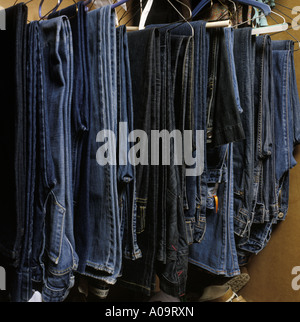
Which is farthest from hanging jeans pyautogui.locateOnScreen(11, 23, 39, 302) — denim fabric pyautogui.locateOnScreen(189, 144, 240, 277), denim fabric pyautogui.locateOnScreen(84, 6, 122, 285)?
denim fabric pyautogui.locateOnScreen(189, 144, 240, 277)

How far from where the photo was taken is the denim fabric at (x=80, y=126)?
1.93 feet

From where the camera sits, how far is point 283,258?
4.38 ft

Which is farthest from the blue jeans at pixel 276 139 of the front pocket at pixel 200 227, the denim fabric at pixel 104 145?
the denim fabric at pixel 104 145

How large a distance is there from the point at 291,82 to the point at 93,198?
2.97ft

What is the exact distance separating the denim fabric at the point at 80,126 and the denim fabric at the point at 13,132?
10 cm

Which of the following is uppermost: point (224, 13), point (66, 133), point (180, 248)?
point (224, 13)

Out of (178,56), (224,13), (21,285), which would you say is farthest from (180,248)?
(224,13)

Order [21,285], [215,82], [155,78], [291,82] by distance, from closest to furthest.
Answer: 1. [21,285]
2. [155,78]
3. [215,82]
4. [291,82]

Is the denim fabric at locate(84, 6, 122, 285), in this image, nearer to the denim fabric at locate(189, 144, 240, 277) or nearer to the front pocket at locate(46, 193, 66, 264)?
the front pocket at locate(46, 193, 66, 264)

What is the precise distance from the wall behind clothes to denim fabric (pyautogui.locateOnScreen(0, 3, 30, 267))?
44.9 inches

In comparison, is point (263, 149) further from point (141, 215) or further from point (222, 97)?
point (141, 215)

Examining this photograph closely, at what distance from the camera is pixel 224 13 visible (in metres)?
1.16

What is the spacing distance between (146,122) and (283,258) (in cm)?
109
